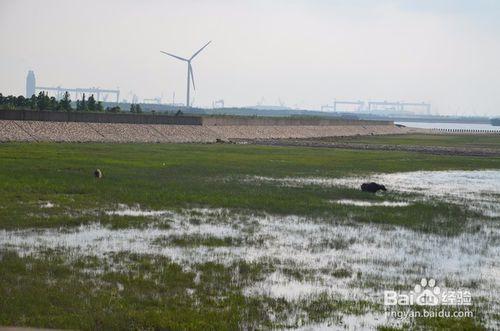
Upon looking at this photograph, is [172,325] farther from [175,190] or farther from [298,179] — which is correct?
[298,179]

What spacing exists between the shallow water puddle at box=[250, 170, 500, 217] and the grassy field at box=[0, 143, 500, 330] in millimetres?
1416

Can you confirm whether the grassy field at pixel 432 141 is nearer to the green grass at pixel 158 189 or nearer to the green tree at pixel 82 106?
the green tree at pixel 82 106

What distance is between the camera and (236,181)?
37438mm

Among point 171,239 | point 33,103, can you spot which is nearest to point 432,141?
point 33,103

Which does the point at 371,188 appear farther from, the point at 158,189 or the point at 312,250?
the point at 312,250

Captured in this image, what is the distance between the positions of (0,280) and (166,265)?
13.0ft

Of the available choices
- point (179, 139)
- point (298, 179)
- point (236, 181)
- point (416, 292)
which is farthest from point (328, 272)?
point (179, 139)

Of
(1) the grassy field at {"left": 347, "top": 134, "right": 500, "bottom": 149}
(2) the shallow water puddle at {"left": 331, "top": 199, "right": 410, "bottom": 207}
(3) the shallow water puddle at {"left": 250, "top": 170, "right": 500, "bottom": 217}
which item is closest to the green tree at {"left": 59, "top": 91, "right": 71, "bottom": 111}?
(1) the grassy field at {"left": 347, "top": 134, "right": 500, "bottom": 149}

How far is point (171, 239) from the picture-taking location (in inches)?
808

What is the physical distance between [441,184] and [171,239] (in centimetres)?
2500

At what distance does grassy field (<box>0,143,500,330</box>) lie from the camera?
13.0 m

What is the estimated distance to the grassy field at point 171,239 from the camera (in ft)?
42.8

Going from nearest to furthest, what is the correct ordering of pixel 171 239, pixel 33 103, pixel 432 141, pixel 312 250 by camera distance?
pixel 312 250, pixel 171 239, pixel 33 103, pixel 432 141

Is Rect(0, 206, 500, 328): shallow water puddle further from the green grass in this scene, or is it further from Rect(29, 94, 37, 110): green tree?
Rect(29, 94, 37, 110): green tree
